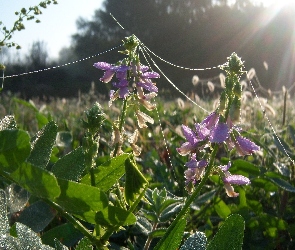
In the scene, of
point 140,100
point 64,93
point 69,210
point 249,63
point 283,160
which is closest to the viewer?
point 69,210

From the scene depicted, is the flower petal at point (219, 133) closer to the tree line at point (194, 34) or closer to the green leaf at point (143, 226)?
the green leaf at point (143, 226)

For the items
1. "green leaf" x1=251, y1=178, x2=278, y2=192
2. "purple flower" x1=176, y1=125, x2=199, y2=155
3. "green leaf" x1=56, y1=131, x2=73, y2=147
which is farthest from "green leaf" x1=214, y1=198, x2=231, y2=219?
"purple flower" x1=176, y1=125, x2=199, y2=155

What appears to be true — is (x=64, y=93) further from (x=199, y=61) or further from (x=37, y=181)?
(x=37, y=181)

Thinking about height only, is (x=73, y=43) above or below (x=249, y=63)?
above

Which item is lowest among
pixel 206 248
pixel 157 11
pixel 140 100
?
pixel 206 248

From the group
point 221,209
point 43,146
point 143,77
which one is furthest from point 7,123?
point 221,209

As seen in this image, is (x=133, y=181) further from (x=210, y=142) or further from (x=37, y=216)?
(x=37, y=216)

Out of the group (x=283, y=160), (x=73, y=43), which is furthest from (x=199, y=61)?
(x=283, y=160)

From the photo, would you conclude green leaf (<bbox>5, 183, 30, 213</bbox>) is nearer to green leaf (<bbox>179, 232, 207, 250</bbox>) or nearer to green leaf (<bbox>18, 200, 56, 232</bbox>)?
green leaf (<bbox>18, 200, 56, 232</bbox>)
